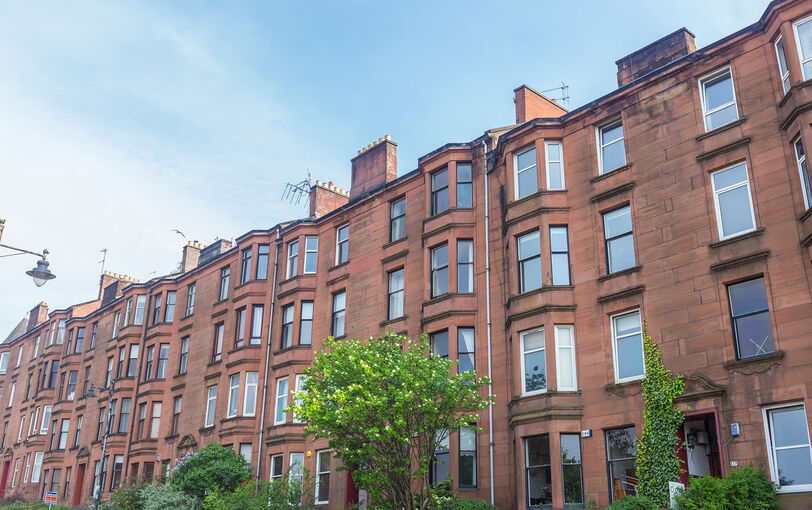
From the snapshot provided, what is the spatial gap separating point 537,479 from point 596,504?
229 cm

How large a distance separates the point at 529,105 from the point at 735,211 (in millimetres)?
11679

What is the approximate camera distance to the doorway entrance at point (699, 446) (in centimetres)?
2225

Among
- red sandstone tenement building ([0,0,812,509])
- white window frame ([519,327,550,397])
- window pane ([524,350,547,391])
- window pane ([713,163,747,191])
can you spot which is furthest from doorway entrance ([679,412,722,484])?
window pane ([713,163,747,191])

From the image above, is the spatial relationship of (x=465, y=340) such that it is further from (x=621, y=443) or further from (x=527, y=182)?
(x=621, y=443)

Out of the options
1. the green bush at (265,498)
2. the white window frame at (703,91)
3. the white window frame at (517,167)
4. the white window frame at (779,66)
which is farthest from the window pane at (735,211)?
the green bush at (265,498)

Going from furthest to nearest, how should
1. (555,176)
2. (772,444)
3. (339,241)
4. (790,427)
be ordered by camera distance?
1. (339,241)
2. (555,176)
3. (772,444)
4. (790,427)

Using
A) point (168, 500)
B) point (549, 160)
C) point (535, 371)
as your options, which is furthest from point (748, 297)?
point (168, 500)

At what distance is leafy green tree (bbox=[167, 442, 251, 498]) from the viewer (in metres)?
33.3

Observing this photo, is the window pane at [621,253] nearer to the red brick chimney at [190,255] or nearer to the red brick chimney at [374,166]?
the red brick chimney at [374,166]

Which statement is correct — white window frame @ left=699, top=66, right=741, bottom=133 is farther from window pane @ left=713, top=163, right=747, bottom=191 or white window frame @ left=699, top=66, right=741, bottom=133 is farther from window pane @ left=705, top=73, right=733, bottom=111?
window pane @ left=713, top=163, right=747, bottom=191

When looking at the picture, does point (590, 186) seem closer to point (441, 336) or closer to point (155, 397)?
point (441, 336)

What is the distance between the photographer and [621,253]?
25062mm

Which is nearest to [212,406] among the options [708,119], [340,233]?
[340,233]

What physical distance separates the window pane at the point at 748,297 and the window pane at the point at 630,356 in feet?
10.2
